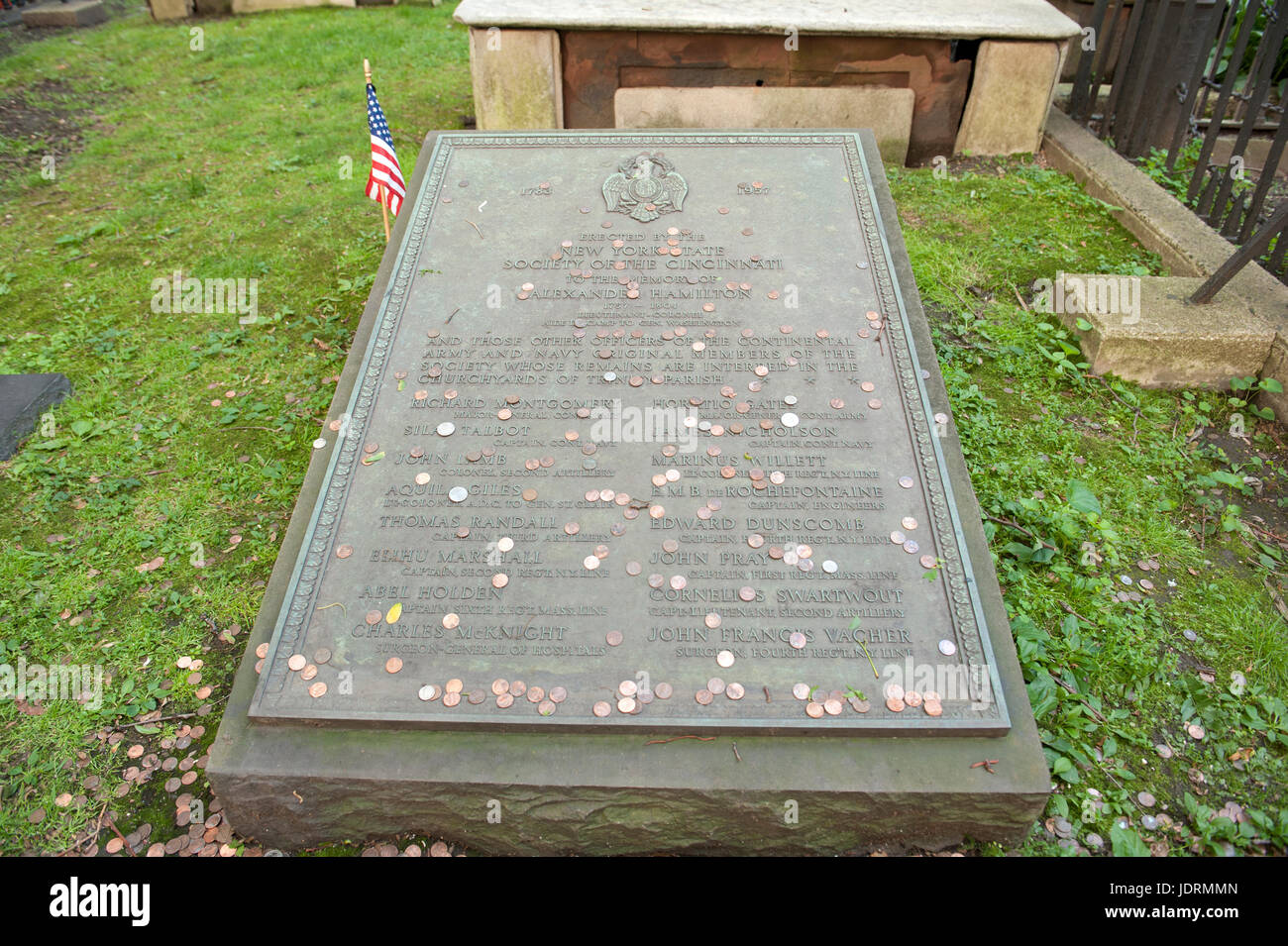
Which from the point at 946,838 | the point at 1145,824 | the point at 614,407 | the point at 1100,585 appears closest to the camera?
the point at 946,838

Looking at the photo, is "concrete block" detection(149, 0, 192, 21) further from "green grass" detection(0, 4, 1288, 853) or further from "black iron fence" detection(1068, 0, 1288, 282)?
"black iron fence" detection(1068, 0, 1288, 282)

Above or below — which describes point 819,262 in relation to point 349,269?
above

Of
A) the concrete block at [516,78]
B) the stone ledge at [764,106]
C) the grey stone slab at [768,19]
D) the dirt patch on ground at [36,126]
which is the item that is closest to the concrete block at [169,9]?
the dirt patch on ground at [36,126]

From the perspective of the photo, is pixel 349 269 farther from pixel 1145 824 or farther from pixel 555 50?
pixel 1145 824

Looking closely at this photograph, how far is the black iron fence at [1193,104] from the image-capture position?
15.1 feet

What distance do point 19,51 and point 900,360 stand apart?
1124 centimetres

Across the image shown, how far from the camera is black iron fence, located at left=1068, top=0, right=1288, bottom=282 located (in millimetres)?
4590

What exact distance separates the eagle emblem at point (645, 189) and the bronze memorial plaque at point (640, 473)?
1 cm

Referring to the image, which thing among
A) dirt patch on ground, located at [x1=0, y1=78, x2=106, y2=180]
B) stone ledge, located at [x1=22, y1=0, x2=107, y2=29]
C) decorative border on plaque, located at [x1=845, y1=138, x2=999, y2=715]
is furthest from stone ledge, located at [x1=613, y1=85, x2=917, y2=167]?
stone ledge, located at [x1=22, y1=0, x2=107, y2=29]

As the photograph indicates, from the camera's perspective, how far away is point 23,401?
4.09m

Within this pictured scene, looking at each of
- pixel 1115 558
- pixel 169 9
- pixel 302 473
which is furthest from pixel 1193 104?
pixel 169 9

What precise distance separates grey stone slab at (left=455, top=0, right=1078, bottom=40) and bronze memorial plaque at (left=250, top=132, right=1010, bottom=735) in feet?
8.00

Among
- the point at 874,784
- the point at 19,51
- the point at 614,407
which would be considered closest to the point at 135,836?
the point at 614,407

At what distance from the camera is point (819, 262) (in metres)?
3.25
